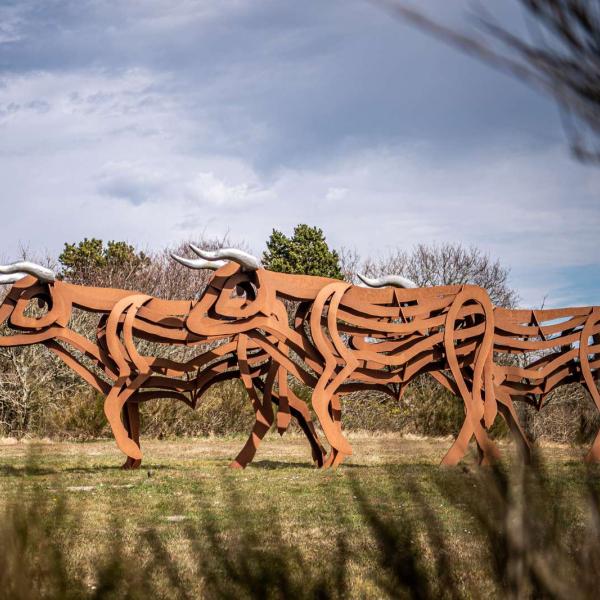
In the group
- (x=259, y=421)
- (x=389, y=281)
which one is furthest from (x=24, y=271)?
(x=389, y=281)

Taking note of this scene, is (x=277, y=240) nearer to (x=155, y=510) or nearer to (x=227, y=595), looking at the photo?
(x=155, y=510)

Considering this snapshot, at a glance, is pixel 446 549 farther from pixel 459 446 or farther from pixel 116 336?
pixel 459 446

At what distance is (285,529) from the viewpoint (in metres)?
7.02

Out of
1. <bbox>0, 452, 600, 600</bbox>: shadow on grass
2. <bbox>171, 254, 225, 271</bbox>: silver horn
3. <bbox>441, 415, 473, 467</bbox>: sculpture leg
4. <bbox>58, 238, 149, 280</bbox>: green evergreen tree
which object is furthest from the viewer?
<bbox>58, 238, 149, 280</bbox>: green evergreen tree

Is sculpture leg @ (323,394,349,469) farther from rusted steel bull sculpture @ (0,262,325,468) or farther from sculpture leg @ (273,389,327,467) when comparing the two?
rusted steel bull sculpture @ (0,262,325,468)

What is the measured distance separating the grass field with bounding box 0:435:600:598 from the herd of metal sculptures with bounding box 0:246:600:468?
0.99 metres

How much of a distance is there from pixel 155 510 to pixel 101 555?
2.45 m

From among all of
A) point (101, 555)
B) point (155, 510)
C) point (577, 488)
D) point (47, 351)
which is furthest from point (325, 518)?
point (47, 351)

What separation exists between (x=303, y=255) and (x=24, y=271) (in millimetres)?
30351

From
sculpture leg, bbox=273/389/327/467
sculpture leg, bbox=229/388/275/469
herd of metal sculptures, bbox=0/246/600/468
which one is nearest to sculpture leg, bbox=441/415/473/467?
herd of metal sculptures, bbox=0/246/600/468

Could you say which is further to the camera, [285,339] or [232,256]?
[285,339]

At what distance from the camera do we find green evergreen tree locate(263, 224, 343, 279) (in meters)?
38.8

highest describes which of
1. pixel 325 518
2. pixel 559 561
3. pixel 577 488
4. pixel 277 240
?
pixel 277 240

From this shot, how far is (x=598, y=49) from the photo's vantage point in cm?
197
